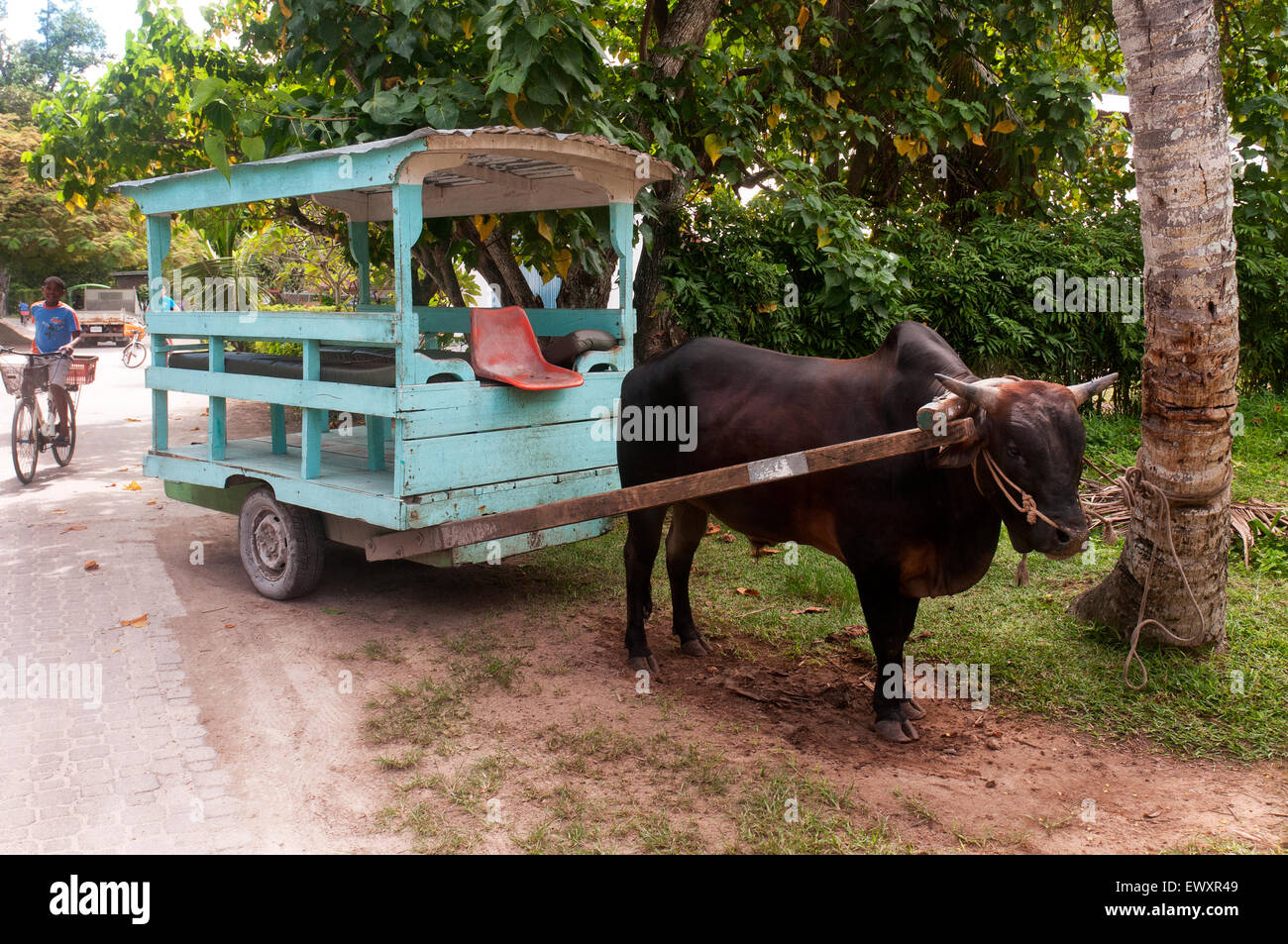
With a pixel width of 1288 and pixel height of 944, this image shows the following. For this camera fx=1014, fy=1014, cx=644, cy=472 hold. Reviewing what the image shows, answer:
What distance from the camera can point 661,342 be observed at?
9.05 meters

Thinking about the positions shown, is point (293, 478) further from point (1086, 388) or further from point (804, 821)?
point (1086, 388)

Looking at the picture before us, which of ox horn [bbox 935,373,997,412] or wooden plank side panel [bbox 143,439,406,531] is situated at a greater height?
ox horn [bbox 935,373,997,412]

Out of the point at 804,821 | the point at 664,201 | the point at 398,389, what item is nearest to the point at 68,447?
the point at 664,201

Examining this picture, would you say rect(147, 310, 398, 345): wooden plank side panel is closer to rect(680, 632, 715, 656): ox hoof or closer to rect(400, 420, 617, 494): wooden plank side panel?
rect(400, 420, 617, 494): wooden plank side panel

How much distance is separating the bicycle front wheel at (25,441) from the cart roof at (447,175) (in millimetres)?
3952

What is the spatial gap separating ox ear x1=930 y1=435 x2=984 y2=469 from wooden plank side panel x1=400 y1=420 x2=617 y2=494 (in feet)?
8.11

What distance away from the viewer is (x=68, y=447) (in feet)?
33.7

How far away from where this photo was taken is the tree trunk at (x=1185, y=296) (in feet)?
14.9

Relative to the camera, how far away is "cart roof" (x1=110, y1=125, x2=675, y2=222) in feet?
16.3

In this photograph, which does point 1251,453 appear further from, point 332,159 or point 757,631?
point 332,159

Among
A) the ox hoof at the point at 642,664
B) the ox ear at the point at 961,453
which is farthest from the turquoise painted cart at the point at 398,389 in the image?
the ox ear at the point at 961,453

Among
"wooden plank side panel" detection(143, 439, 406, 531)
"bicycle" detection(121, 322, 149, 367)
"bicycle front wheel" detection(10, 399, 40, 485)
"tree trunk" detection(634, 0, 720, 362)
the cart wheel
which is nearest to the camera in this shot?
"wooden plank side panel" detection(143, 439, 406, 531)

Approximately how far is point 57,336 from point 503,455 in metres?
7.15

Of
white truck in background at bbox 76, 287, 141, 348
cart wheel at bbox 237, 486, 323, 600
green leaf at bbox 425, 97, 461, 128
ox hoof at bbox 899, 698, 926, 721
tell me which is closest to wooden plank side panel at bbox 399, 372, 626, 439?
cart wheel at bbox 237, 486, 323, 600
